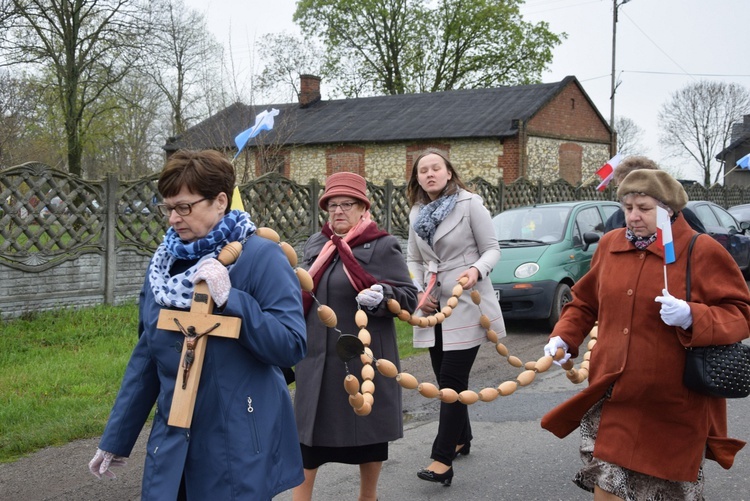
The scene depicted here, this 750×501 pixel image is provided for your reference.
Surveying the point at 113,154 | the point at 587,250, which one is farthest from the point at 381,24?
the point at 587,250

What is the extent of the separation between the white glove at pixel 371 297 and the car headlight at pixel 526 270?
21.7 ft

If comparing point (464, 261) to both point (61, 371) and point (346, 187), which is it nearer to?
point (346, 187)

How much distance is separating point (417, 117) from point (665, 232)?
3020cm

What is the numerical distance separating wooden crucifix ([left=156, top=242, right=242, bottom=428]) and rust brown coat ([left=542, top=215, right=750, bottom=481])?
166 cm

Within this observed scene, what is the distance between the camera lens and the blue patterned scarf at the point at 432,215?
16.3 feet

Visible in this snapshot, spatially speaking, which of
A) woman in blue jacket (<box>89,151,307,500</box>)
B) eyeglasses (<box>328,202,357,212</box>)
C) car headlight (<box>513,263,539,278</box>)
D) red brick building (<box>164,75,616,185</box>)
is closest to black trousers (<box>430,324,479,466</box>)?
eyeglasses (<box>328,202,357,212</box>)

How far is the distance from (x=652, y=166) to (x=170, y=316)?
11.8ft

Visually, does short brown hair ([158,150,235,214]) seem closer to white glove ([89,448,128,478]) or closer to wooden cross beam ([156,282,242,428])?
wooden cross beam ([156,282,242,428])

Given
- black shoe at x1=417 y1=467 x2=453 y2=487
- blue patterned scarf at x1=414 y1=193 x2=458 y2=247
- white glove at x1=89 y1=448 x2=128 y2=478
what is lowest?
black shoe at x1=417 y1=467 x2=453 y2=487

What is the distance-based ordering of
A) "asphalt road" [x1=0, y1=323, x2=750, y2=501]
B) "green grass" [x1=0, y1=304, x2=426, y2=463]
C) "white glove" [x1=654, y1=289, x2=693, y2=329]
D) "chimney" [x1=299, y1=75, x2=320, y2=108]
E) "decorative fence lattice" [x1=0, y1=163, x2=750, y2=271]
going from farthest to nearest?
"chimney" [x1=299, y1=75, x2=320, y2=108] → "decorative fence lattice" [x1=0, y1=163, x2=750, y2=271] → "green grass" [x1=0, y1=304, x2=426, y2=463] → "asphalt road" [x1=0, y1=323, x2=750, y2=501] → "white glove" [x1=654, y1=289, x2=693, y2=329]

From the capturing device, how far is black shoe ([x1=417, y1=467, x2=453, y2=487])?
476cm

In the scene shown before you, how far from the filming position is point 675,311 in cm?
302

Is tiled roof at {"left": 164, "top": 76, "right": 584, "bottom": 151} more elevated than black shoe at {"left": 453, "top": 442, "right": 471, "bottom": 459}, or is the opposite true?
tiled roof at {"left": 164, "top": 76, "right": 584, "bottom": 151}

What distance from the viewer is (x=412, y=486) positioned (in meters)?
4.87
